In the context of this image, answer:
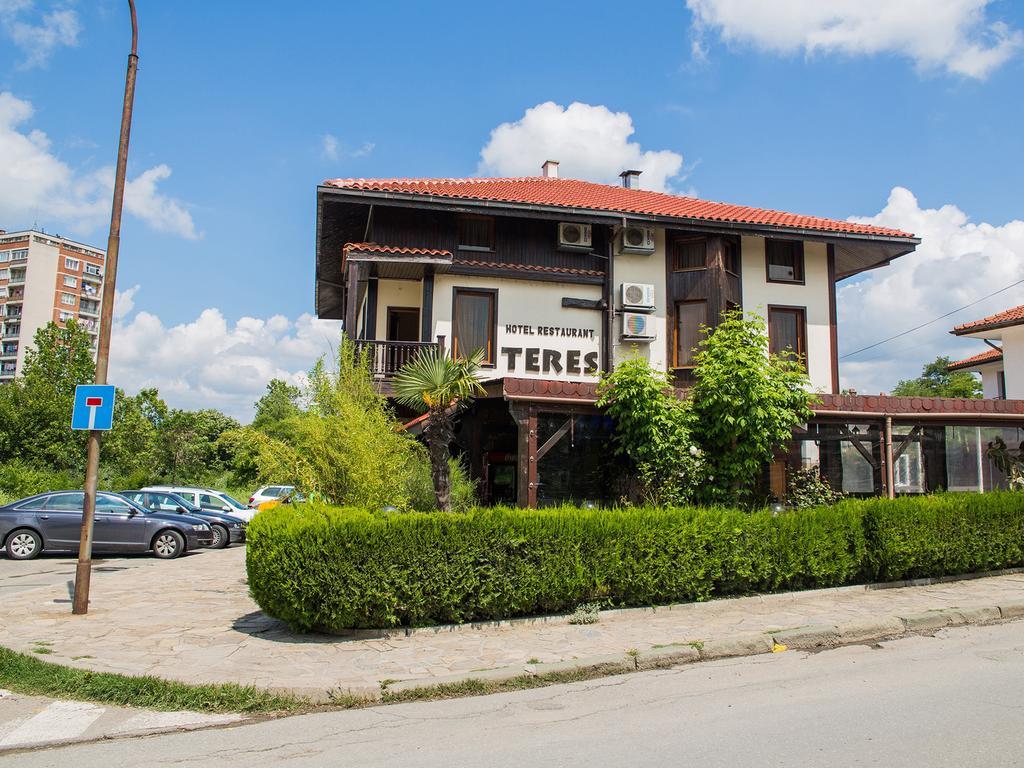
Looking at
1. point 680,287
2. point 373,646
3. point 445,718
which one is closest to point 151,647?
point 373,646

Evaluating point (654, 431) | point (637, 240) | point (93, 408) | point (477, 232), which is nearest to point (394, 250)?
point (477, 232)

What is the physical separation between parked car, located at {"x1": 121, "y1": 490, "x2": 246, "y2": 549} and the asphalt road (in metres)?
15.2

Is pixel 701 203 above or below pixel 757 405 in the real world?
above

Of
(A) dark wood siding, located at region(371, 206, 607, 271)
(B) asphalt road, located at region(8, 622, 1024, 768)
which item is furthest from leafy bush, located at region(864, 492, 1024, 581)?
(A) dark wood siding, located at region(371, 206, 607, 271)

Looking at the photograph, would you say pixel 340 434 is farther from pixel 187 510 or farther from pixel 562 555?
pixel 187 510

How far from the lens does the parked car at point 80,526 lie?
1636cm

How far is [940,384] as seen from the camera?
6238 cm

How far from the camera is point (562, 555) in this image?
8.85 meters

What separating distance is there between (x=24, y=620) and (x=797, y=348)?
17.8 m

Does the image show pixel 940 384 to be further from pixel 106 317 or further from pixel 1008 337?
pixel 106 317

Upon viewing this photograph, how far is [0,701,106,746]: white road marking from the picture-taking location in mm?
5339


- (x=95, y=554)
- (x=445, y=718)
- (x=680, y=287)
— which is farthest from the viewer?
(x=680, y=287)

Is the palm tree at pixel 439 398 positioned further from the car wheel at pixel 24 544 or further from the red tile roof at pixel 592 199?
the car wheel at pixel 24 544

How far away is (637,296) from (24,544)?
14.8 m
